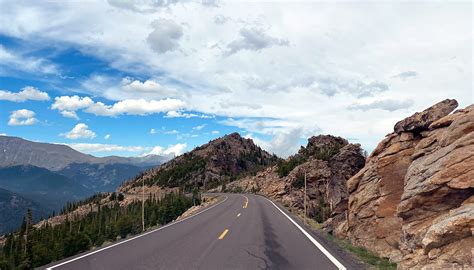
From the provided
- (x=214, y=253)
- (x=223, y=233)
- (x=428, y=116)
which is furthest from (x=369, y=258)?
(x=223, y=233)

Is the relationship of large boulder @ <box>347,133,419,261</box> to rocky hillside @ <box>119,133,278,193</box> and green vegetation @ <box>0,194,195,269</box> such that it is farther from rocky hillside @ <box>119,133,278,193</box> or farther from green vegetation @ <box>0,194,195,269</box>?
rocky hillside @ <box>119,133,278,193</box>

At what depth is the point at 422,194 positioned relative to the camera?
9.72 m

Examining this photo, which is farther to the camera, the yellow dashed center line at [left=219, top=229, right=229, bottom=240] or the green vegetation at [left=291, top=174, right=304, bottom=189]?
the green vegetation at [left=291, top=174, right=304, bottom=189]

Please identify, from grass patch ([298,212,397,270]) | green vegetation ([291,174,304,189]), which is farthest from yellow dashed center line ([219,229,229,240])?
green vegetation ([291,174,304,189])

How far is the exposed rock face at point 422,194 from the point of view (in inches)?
313

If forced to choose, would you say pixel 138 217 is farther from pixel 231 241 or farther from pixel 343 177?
pixel 231 241

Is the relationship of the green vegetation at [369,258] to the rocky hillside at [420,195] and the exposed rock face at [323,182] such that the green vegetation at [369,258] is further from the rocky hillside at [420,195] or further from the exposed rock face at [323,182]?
the exposed rock face at [323,182]

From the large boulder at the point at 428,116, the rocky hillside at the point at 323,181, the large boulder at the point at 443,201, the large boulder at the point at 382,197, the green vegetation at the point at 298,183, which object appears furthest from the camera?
the green vegetation at the point at 298,183

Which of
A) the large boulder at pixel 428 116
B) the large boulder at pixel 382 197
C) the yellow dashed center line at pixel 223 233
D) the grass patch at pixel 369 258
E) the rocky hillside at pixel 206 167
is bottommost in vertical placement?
the grass patch at pixel 369 258

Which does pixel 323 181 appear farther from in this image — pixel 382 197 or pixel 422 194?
pixel 422 194

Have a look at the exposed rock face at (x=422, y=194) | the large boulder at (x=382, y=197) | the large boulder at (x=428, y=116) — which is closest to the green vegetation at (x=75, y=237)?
the large boulder at (x=382, y=197)

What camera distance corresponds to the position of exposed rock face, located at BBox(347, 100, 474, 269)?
7938mm

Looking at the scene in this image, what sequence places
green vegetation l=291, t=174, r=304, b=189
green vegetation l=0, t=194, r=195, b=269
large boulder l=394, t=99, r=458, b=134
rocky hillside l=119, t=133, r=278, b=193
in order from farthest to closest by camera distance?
rocky hillside l=119, t=133, r=278, b=193 → green vegetation l=0, t=194, r=195, b=269 → green vegetation l=291, t=174, r=304, b=189 → large boulder l=394, t=99, r=458, b=134

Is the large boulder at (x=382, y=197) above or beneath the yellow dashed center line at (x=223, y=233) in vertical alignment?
above
